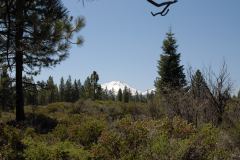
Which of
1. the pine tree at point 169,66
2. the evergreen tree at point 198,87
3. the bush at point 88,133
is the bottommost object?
the bush at point 88,133

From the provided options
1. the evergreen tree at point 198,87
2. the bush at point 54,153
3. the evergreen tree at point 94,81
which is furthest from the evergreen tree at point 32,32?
the evergreen tree at point 94,81

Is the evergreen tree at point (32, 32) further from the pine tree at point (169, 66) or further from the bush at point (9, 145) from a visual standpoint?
the pine tree at point (169, 66)

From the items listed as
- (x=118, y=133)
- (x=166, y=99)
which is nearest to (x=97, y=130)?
(x=118, y=133)

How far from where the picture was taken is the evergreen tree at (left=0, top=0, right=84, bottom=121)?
6.19 meters

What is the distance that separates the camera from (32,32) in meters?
12.4

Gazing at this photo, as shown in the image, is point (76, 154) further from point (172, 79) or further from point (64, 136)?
point (172, 79)

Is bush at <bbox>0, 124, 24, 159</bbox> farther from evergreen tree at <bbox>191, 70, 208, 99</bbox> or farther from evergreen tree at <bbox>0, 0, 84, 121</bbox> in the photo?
evergreen tree at <bbox>191, 70, 208, 99</bbox>

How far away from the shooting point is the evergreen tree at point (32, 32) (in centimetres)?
619

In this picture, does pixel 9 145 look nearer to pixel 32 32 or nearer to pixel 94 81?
pixel 32 32

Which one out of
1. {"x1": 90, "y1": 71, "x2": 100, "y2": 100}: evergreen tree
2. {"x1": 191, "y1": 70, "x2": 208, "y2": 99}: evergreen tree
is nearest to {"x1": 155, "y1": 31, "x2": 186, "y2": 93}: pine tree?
{"x1": 191, "y1": 70, "x2": 208, "y2": 99}: evergreen tree

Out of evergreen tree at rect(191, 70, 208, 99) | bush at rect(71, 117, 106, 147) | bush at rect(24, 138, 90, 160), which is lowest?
bush at rect(24, 138, 90, 160)

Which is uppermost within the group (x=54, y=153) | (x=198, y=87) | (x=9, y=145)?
(x=198, y=87)

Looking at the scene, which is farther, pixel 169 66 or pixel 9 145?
pixel 169 66

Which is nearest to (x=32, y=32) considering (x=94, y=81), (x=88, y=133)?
(x=88, y=133)
